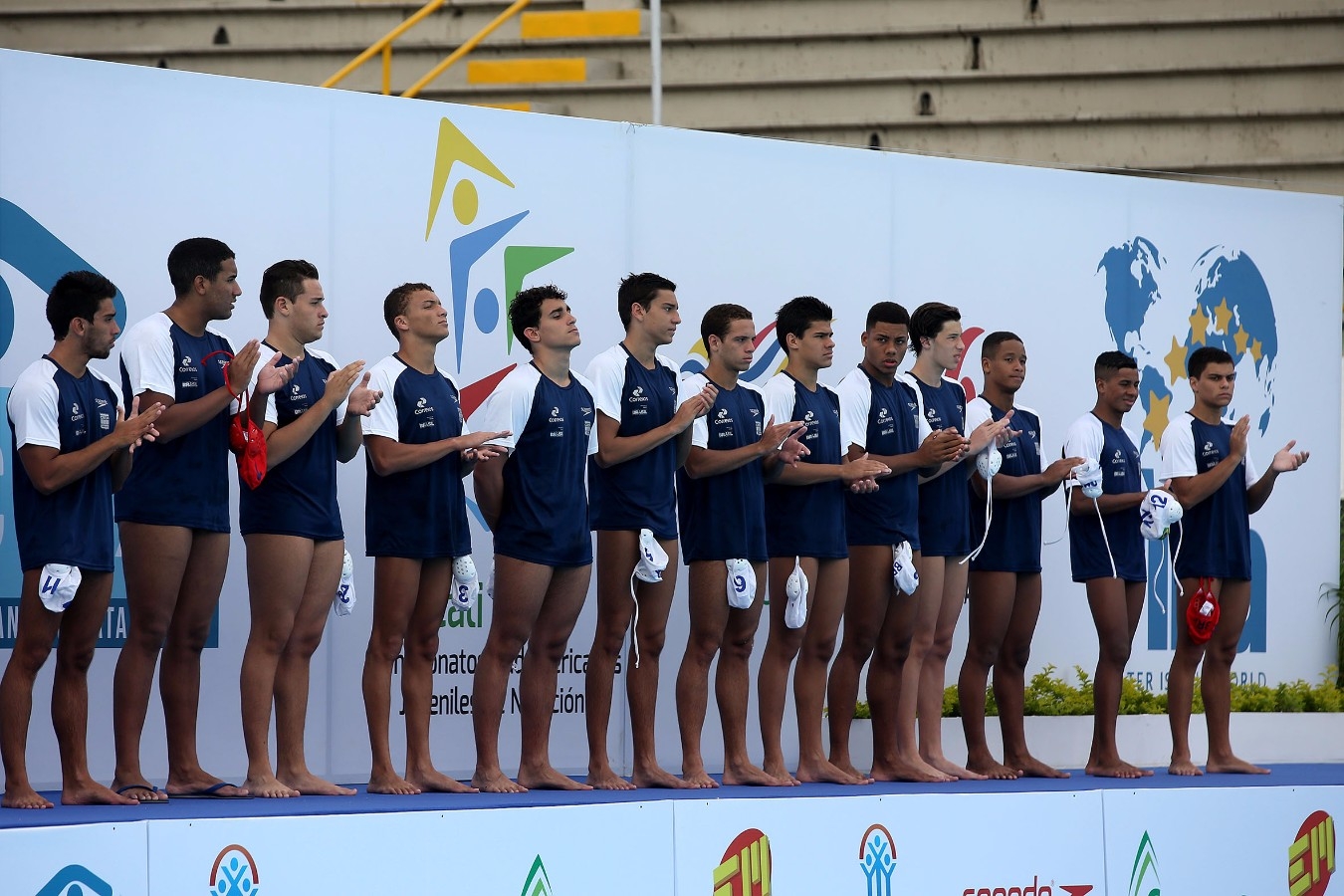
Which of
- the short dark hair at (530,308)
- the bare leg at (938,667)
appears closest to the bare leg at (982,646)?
the bare leg at (938,667)

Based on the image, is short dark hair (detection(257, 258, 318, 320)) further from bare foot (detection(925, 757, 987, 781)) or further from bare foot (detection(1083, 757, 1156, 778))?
bare foot (detection(1083, 757, 1156, 778))

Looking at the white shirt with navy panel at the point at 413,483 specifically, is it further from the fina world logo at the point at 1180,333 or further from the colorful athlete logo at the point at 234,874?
the fina world logo at the point at 1180,333

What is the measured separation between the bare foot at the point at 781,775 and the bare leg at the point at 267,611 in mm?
1889

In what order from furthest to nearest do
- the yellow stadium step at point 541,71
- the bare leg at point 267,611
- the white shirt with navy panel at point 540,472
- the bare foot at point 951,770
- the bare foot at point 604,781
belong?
the yellow stadium step at point 541,71, the bare foot at point 951,770, the bare foot at point 604,781, the white shirt with navy panel at point 540,472, the bare leg at point 267,611

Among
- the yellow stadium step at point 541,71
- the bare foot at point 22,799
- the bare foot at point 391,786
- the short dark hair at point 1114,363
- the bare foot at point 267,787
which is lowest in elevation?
the bare foot at point 391,786

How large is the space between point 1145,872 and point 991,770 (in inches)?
37.1

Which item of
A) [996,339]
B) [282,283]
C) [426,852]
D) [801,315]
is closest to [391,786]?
[426,852]

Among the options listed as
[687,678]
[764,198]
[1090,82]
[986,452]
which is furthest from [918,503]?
[1090,82]

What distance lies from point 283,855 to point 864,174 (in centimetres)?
486

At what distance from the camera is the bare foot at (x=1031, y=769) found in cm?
762

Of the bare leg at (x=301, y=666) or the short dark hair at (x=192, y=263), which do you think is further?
the bare leg at (x=301, y=666)

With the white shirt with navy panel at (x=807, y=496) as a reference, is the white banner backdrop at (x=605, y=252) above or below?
above

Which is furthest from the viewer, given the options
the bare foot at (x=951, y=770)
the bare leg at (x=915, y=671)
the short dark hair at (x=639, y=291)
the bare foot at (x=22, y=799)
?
the bare foot at (x=951, y=770)

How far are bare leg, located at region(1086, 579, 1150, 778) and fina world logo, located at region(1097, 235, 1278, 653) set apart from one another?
1747 mm
